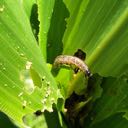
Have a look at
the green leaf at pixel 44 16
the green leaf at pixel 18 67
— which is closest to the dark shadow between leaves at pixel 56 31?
the green leaf at pixel 44 16

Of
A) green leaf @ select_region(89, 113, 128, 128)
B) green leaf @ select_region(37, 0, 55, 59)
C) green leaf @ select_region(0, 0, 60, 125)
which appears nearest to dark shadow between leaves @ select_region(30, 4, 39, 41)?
green leaf @ select_region(37, 0, 55, 59)

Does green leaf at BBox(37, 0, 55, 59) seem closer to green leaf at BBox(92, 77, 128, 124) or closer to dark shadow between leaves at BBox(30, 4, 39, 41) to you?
dark shadow between leaves at BBox(30, 4, 39, 41)

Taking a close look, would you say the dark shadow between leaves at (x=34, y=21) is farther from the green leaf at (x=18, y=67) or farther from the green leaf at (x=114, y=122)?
the green leaf at (x=114, y=122)

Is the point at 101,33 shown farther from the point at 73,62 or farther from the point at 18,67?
the point at 18,67

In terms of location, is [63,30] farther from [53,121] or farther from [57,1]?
[53,121]

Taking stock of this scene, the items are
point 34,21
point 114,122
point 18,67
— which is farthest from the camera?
point 34,21

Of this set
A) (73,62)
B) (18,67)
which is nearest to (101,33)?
(73,62)
